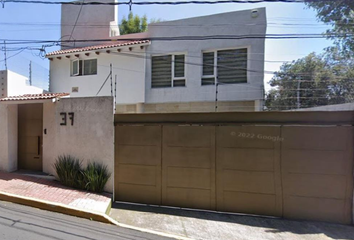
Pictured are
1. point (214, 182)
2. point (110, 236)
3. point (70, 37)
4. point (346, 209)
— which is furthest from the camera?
point (70, 37)

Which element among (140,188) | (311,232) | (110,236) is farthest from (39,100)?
(311,232)

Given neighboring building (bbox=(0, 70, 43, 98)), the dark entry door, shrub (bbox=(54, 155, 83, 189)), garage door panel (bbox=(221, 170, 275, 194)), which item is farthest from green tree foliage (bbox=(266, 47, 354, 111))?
neighboring building (bbox=(0, 70, 43, 98))

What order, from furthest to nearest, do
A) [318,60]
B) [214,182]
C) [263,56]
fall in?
[318,60] → [263,56] → [214,182]

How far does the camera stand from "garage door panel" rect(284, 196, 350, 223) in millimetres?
4250

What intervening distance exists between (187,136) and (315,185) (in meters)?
3.15

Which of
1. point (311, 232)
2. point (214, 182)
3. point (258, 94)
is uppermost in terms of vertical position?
point (258, 94)

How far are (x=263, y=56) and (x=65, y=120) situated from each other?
8.35 m

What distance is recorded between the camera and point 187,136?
4.95 metres

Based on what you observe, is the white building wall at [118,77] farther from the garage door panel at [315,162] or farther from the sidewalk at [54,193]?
the garage door panel at [315,162]

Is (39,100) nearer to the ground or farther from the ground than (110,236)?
farther from the ground

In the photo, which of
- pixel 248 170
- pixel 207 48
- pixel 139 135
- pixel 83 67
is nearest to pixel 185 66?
pixel 207 48

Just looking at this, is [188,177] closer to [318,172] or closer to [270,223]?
[270,223]

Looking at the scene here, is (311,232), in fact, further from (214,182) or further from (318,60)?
(318,60)

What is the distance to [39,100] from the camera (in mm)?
Result: 5918
